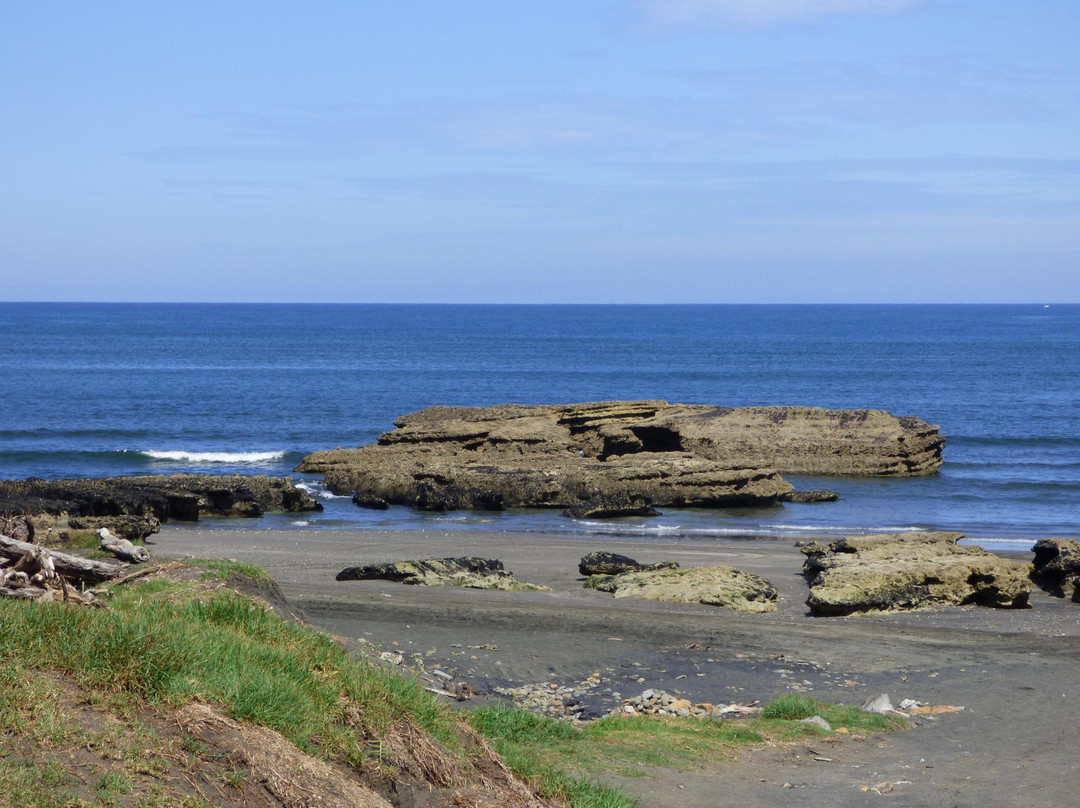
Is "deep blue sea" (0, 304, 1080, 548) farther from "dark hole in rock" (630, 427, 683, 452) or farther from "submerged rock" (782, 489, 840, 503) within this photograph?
"dark hole in rock" (630, 427, 683, 452)

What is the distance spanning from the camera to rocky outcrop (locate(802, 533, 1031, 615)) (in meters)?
18.0

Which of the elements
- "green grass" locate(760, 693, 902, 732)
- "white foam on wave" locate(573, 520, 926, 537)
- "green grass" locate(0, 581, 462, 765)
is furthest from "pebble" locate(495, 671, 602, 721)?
"white foam on wave" locate(573, 520, 926, 537)

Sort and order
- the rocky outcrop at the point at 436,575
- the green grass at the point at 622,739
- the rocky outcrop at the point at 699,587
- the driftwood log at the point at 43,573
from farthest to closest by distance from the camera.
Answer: the rocky outcrop at the point at 436,575 < the rocky outcrop at the point at 699,587 < the driftwood log at the point at 43,573 < the green grass at the point at 622,739

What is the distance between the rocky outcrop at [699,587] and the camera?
18.2 meters

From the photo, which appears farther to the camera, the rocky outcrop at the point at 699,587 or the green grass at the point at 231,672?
the rocky outcrop at the point at 699,587

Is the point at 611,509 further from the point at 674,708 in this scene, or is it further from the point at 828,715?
the point at 828,715

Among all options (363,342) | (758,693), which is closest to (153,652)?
(758,693)

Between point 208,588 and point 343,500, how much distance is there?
988 inches

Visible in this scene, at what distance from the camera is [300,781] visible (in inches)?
242

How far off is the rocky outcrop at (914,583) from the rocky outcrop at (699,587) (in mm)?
984

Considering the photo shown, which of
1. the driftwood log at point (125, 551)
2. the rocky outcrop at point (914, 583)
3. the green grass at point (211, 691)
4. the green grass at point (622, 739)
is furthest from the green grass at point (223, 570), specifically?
the rocky outcrop at point (914, 583)

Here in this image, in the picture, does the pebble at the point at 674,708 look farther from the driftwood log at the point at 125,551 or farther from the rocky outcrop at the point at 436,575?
A: the rocky outcrop at the point at 436,575

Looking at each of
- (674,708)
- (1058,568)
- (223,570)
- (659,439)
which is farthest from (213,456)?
(674,708)

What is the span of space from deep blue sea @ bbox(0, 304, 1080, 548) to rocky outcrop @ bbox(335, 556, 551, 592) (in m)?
10.8
